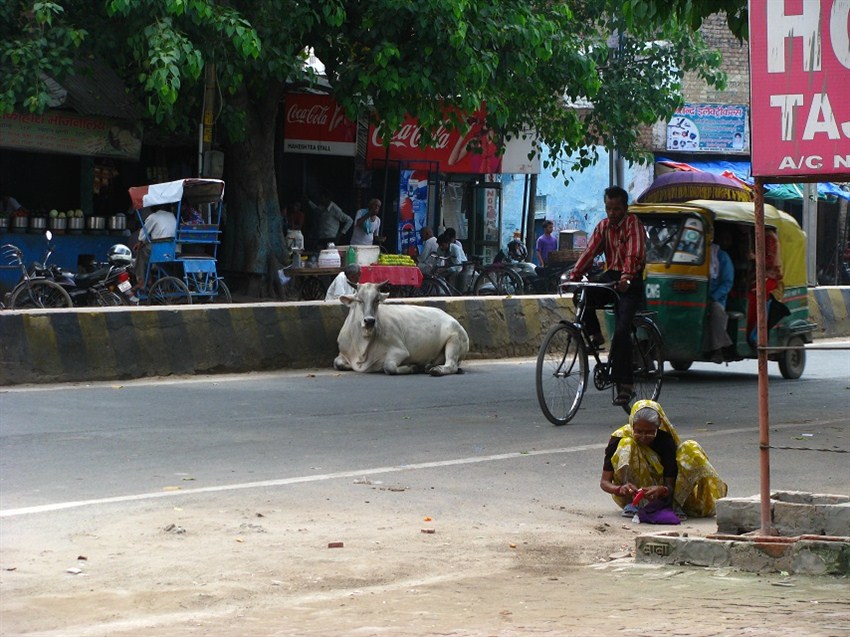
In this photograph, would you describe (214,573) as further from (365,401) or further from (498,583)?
(365,401)

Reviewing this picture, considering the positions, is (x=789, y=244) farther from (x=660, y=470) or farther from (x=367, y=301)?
(x=660, y=470)

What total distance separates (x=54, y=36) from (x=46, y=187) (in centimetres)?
468

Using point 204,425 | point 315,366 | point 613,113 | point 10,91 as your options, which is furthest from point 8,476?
point 613,113

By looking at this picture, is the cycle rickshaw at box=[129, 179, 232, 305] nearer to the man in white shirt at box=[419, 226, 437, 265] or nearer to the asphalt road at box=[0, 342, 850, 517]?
the asphalt road at box=[0, 342, 850, 517]

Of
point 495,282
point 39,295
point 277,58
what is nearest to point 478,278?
point 495,282

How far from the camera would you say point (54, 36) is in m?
19.6

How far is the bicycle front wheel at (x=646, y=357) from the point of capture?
39.3 feet

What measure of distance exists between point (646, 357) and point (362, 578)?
246 inches

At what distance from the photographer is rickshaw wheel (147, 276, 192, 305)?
19.7 m

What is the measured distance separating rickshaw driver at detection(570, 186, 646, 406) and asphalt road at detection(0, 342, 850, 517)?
537 mm

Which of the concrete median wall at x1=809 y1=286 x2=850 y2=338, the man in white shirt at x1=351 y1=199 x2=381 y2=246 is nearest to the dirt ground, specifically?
the concrete median wall at x1=809 y1=286 x2=850 y2=338

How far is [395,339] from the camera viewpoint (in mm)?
15383

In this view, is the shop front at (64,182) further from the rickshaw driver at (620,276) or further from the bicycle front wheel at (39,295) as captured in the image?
the rickshaw driver at (620,276)

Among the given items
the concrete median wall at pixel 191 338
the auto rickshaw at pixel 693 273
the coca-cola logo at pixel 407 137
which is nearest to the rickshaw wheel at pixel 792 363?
the auto rickshaw at pixel 693 273
